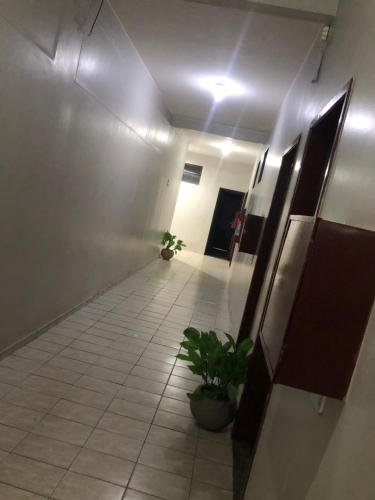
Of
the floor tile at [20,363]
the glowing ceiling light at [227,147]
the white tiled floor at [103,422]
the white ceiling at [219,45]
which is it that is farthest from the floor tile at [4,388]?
the glowing ceiling light at [227,147]

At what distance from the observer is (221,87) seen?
5090 mm

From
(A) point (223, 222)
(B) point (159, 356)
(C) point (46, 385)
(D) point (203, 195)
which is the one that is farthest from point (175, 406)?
(A) point (223, 222)

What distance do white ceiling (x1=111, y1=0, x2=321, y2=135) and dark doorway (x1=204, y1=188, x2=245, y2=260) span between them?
24.1 ft

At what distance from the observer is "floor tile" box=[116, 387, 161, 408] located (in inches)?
118

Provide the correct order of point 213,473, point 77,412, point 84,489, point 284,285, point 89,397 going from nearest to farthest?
1. point 284,285
2. point 84,489
3. point 213,473
4. point 77,412
5. point 89,397

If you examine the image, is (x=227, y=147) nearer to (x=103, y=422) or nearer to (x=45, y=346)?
(x=45, y=346)

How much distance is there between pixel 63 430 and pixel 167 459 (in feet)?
2.11

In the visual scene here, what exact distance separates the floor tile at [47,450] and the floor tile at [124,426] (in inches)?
12.1

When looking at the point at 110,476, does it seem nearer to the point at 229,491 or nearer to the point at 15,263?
the point at 229,491

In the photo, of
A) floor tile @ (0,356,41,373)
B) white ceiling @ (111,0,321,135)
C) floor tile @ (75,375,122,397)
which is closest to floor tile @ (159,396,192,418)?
floor tile @ (75,375,122,397)

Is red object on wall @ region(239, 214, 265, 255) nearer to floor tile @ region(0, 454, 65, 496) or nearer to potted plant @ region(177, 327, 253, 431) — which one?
potted plant @ region(177, 327, 253, 431)

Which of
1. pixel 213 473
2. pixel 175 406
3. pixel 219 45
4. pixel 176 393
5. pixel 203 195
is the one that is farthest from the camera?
pixel 203 195

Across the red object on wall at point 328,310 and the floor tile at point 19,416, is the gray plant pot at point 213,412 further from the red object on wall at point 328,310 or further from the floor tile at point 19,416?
the red object on wall at point 328,310

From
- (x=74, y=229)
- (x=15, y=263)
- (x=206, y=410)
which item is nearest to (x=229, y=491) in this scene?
(x=206, y=410)
